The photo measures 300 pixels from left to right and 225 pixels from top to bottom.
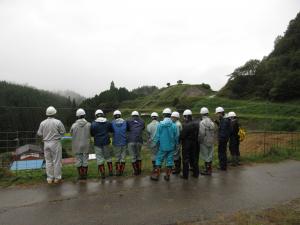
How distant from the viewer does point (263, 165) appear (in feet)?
36.4

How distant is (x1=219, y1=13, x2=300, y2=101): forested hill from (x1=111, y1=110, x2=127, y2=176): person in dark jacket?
124 ft

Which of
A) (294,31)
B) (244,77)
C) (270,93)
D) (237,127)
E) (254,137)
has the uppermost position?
→ (294,31)

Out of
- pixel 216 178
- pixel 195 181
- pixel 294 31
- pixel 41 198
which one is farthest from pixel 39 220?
pixel 294 31

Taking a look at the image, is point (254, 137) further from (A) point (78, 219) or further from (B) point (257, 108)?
(A) point (78, 219)

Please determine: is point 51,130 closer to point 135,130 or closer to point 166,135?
point 135,130

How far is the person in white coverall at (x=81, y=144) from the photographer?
28.0 feet

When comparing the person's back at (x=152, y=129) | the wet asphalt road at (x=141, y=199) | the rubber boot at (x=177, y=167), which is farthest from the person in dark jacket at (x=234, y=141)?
the person's back at (x=152, y=129)

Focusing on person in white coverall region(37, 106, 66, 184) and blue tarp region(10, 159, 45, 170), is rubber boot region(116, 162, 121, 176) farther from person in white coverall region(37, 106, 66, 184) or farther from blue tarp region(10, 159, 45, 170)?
blue tarp region(10, 159, 45, 170)

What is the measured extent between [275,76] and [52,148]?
44538 mm

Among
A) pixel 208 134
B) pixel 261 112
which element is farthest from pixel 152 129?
pixel 261 112

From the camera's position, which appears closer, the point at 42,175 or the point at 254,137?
the point at 42,175

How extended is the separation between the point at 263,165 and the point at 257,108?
30.1m

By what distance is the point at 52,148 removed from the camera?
830 cm

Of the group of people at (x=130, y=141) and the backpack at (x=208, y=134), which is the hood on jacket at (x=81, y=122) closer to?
the group of people at (x=130, y=141)
